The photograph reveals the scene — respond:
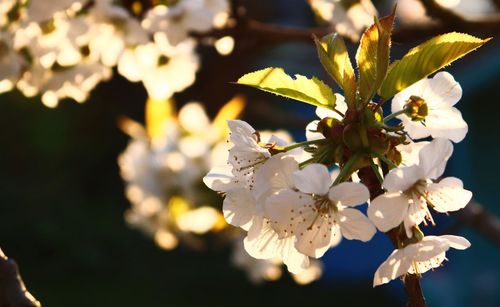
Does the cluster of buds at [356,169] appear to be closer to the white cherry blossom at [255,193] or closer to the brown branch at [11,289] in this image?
the white cherry blossom at [255,193]

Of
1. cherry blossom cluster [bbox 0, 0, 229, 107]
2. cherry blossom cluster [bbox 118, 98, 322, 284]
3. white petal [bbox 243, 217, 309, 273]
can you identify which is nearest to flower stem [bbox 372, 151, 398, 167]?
white petal [bbox 243, 217, 309, 273]

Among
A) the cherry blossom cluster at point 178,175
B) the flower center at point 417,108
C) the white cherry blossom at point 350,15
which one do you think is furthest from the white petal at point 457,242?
the cherry blossom cluster at point 178,175

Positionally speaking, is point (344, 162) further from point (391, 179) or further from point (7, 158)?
point (7, 158)

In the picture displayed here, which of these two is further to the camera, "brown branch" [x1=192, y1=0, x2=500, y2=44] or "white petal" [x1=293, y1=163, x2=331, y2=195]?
"brown branch" [x1=192, y1=0, x2=500, y2=44]

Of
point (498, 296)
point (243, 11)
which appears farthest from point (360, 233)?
point (498, 296)

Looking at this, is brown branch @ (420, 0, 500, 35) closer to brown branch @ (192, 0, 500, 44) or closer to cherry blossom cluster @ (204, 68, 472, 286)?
brown branch @ (192, 0, 500, 44)

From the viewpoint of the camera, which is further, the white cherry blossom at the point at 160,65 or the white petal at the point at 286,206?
the white cherry blossom at the point at 160,65

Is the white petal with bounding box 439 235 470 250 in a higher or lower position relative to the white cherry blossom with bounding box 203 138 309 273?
lower

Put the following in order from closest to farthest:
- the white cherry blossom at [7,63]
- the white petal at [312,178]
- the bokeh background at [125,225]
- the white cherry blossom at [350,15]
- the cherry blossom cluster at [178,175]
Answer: the white petal at [312,178] < the white cherry blossom at [7,63] < the white cherry blossom at [350,15] < the cherry blossom cluster at [178,175] < the bokeh background at [125,225]
